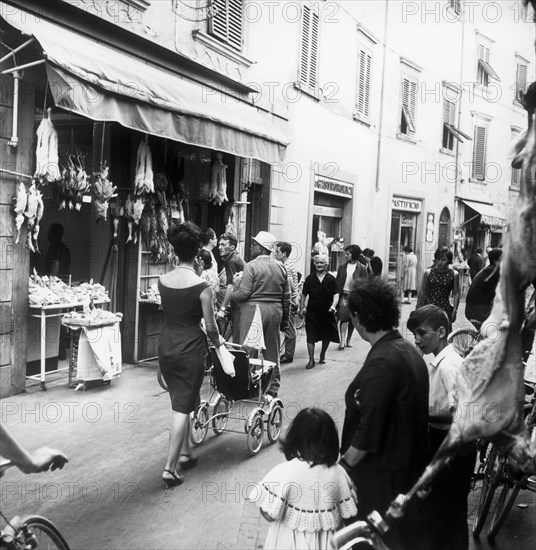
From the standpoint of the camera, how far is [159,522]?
4.59 metres

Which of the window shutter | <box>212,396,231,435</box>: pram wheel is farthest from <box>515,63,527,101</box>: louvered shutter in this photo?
<box>212,396,231,435</box>: pram wheel

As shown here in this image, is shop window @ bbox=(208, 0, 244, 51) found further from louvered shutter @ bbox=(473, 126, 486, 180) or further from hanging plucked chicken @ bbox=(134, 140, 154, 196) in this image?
louvered shutter @ bbox=(473, 126, 486, 180)

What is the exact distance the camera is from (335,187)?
650 inches

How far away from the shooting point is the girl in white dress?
3.11 metres

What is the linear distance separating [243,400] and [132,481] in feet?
4.22

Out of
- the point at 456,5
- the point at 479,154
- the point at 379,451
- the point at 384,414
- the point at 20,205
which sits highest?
the point at 456,5

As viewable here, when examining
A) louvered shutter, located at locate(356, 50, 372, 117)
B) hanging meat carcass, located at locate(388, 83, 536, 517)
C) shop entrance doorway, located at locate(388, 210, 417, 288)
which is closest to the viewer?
hanging meat carcass, located at locate(388, 83, 536, 517)

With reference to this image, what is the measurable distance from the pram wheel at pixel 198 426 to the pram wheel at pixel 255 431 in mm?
446

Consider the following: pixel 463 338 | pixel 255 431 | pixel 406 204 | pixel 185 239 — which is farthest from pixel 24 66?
pixel 406 204

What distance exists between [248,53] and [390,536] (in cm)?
1019

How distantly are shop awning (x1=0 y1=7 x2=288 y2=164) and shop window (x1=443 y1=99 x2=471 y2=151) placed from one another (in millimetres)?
14114

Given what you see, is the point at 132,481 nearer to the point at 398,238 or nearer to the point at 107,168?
the point at 107,168

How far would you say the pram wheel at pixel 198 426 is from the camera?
605 centimetres

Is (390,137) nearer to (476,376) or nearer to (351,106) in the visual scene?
(351,106)
